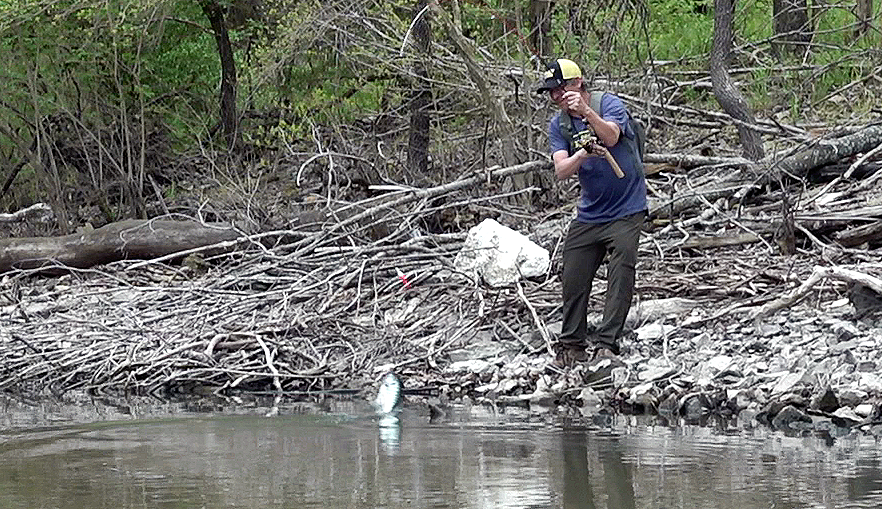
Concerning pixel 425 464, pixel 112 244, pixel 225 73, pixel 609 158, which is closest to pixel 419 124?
pixel 112 244

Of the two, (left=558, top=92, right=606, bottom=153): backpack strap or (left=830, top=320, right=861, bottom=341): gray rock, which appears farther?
(left=558, top=92, right=606, bottom=153): backpack strap

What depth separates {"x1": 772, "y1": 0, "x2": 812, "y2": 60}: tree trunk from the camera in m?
15.5

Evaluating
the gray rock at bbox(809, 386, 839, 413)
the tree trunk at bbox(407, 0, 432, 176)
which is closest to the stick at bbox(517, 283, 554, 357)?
the gray rock at bbox(809, 386, 839, 413)

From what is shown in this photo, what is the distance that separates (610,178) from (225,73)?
10079mm

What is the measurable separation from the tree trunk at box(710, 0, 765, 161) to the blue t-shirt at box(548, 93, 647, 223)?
3779mm

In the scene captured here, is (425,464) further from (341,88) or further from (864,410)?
(341,88)

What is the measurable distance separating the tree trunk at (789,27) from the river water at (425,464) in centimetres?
915

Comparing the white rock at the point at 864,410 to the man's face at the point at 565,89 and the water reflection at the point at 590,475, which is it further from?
the man's face at the point at 565,89

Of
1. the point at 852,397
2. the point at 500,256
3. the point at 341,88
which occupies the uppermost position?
the point at 341,88

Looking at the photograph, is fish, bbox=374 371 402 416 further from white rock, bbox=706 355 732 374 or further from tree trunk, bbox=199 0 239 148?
tree trunk, bbox=199 0 239 148

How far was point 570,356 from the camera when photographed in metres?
8.48

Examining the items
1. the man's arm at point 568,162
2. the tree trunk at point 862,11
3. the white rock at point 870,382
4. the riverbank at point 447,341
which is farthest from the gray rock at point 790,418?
the tree trunk at point 862,11

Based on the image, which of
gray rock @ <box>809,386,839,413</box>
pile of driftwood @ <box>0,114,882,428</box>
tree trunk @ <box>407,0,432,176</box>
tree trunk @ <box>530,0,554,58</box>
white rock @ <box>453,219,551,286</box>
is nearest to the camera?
gray rock @ <box>809,386,839,413</box>

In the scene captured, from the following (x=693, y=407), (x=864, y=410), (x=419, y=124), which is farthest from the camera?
(x=419, y=124)
